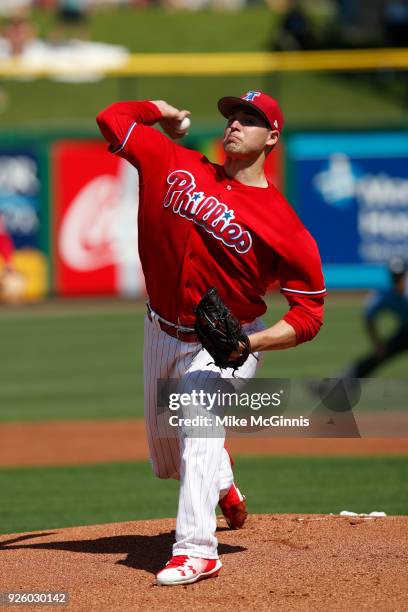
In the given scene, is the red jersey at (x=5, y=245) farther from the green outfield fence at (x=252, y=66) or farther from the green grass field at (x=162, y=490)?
the green grass field at (x=162, y=490)

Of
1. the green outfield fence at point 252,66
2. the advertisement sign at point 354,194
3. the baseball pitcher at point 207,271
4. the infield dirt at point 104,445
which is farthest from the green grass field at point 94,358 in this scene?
the baseball pitcher at point 207,271

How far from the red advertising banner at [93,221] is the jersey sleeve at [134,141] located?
449 inches

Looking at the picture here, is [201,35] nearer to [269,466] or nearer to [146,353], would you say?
[269,466]

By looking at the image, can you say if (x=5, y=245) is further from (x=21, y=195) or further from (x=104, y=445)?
(x=104, y=445)

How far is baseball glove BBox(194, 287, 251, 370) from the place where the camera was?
477 cm

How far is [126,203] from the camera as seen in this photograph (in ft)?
55.4

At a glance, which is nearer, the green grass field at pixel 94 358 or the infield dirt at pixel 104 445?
the infield dirt at pixel 104 445

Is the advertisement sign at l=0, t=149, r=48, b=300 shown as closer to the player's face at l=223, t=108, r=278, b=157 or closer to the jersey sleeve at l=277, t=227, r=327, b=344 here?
the player's face at l=223, t=108, r=278, b=157

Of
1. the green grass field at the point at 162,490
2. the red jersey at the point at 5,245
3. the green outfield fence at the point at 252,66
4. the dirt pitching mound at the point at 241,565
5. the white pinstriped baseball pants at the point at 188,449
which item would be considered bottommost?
the green grass field at the point at 162,490

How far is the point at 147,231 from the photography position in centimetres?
518

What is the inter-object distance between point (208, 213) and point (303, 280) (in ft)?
1.61

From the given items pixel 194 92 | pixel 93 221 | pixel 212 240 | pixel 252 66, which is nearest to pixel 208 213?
pixel 212 240

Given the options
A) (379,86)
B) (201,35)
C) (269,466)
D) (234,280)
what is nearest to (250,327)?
(234,280)

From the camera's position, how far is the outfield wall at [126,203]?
1695cm
